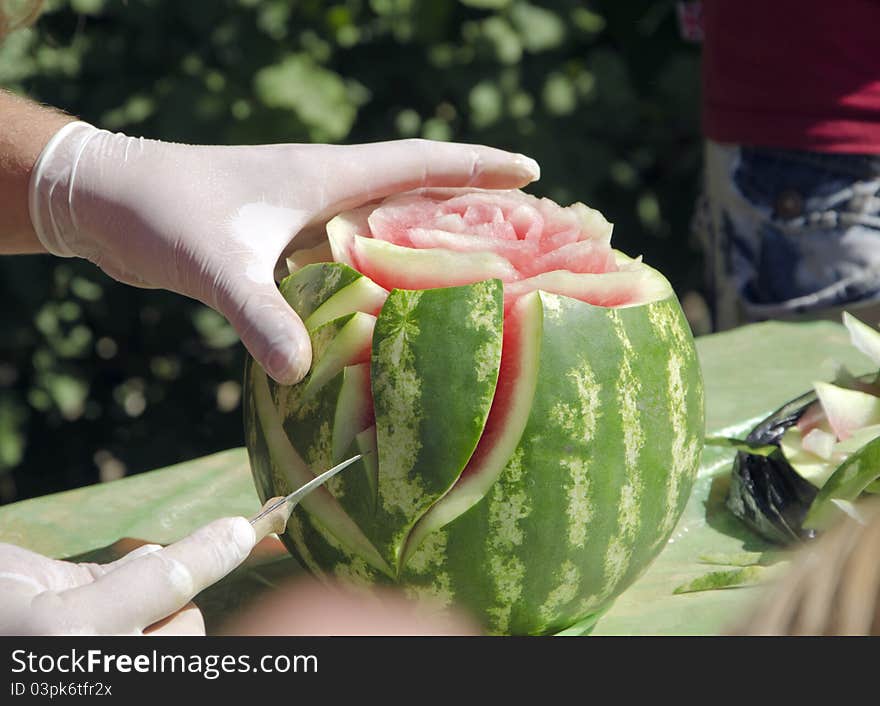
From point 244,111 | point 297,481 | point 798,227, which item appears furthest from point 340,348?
point 244,111

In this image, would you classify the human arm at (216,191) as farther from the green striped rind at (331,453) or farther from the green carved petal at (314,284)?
the green striped rind at (331,453)

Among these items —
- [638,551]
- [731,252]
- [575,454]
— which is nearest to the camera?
[575,454]

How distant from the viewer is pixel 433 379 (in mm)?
1244

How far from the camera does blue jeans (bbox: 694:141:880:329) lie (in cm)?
252

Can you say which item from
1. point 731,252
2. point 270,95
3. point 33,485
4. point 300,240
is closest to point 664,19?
point 731,252

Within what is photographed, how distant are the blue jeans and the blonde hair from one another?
1.59m

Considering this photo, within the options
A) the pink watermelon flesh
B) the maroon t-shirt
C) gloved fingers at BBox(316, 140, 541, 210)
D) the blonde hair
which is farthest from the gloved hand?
the maroon t-shirt

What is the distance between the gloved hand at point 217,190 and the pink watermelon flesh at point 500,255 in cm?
13

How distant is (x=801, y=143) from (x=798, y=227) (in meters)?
0.19

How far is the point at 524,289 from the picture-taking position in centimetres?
130

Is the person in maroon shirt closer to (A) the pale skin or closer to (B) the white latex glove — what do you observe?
(A) the pale skin
